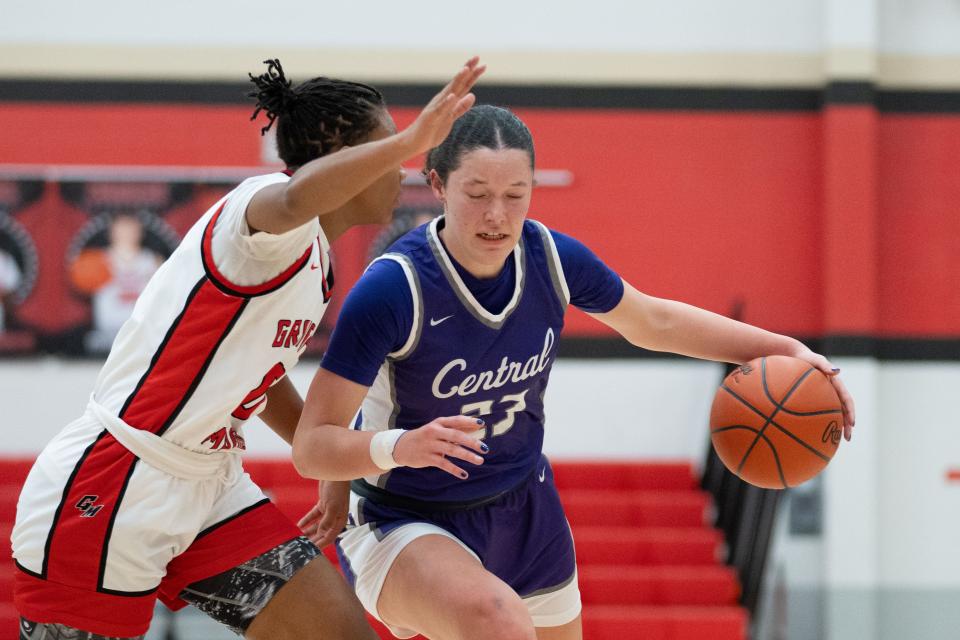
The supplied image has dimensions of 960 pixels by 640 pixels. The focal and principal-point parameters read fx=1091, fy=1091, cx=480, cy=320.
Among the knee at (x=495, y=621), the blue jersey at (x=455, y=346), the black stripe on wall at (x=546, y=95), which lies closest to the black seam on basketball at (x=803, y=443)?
the blue jersey at (x=455, y=346)

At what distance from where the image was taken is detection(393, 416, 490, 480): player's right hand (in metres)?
2.00

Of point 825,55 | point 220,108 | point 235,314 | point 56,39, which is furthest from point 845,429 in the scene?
point 56,39

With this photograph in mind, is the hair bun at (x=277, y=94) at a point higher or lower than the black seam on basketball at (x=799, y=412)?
higher

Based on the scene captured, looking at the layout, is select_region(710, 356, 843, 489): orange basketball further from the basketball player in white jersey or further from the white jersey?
the white jersey

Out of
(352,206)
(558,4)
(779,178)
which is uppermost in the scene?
(558,4)

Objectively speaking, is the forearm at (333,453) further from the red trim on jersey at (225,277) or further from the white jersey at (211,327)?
the red trim on jersey at (225,277)

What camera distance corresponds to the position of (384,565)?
8.05 feet

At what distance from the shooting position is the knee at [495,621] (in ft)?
7.04

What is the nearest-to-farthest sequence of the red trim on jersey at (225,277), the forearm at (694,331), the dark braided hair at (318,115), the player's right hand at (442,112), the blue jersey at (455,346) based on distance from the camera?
the player's right hand at (442,112), the red trim on jersey at (225,277), the dark braided hair at (318,115), the blue jersey at (455,346), the forearm at (694,331)

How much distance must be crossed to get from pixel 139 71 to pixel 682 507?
4.14 m

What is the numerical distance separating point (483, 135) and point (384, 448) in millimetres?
714

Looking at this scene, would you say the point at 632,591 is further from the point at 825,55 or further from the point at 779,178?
the point at 825,55

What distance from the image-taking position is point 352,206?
2.35 m

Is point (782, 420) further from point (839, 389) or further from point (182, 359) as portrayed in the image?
point (182, 359)
